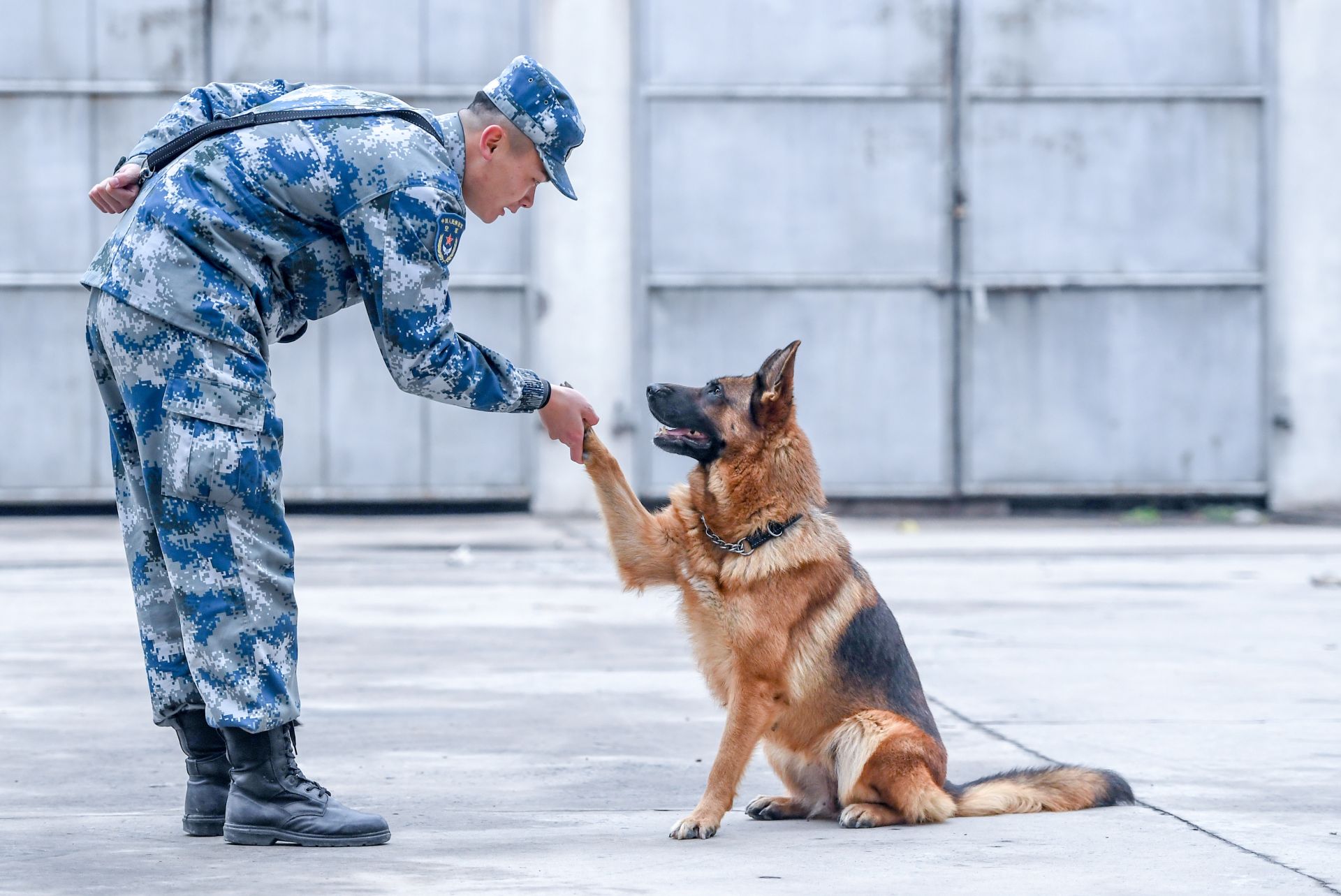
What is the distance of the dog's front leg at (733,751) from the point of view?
161 inches

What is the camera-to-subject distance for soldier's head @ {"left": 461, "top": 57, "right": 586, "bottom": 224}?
156 inches

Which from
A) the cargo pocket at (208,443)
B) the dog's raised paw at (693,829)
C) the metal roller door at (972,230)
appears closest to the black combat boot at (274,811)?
the cargo pocket at (208,443)

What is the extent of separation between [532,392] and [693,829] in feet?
3.69

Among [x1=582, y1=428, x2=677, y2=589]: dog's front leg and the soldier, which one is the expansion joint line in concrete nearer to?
[x1=582, y1=428, x2=677, y2=589]: dog's front leg

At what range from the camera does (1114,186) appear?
48.6 ft

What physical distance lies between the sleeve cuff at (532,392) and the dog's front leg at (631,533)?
0.38 meters

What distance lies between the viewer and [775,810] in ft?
14.8

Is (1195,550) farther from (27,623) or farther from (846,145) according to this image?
(27,623)

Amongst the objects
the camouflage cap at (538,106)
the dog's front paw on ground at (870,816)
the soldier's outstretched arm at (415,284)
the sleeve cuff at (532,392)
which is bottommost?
the dog's front paw on ground at (870,816)

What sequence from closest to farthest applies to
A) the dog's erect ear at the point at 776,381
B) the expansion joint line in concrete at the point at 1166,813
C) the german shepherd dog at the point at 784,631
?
the expansion joint line in concrete at the point at 1166,813 < the german shepherd dog at the point at 784,631 < the dog's erect ear at the point at 776,381

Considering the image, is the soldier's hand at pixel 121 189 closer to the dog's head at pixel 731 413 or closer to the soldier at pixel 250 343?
the soldier at pixel 250 343

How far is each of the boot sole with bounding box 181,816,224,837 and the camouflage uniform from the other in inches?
12.7

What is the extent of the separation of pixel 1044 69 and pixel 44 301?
8835 mm

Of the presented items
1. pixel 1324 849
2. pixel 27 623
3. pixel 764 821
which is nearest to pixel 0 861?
pixel 764 821
